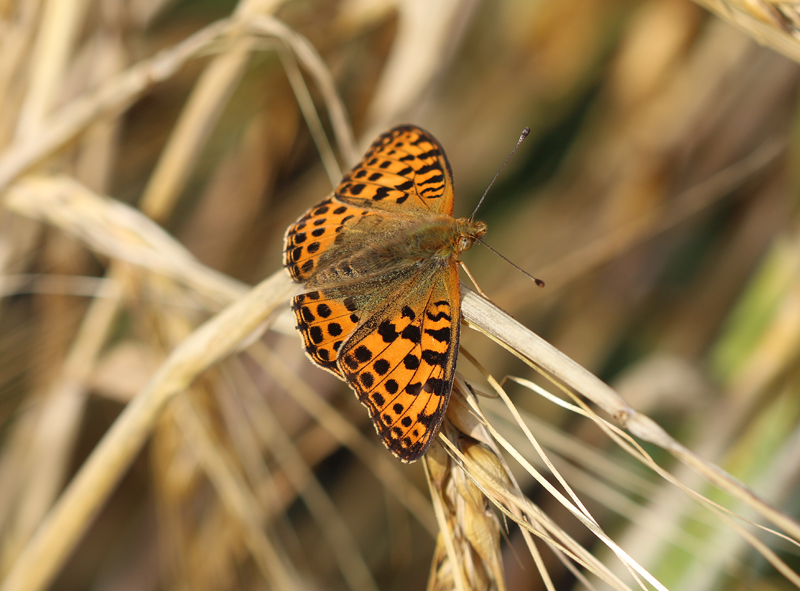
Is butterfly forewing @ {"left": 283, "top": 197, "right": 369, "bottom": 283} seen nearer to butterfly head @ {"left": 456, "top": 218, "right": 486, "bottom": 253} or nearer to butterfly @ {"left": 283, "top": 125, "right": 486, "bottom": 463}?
butterfly @ {"left": 283, "top": 125, "right": 486, "bottom": 463}

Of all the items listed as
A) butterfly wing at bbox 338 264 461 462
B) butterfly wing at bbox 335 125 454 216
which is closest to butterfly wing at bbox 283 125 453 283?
butterfly wing at bbox 335 125 454 216

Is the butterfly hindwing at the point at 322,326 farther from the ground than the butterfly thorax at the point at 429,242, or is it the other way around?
the butterfly thorax at the point at 429,242

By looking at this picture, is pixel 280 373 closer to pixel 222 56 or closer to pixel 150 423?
pixel 150 423

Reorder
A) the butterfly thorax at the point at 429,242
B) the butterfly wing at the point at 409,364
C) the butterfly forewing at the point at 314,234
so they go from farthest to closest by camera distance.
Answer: the butterfly thorax at the point at 429,242 < the butterfly forewing at the point at 314,234 < the butterfly wing at the point at 409,364

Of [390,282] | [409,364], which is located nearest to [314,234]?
[390,282]

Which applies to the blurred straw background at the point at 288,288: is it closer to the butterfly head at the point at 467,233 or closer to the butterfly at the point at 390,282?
the butterfly at the point at 390,282

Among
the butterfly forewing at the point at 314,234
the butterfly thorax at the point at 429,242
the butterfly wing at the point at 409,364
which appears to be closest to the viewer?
the butterfly wing at the point at 409,364

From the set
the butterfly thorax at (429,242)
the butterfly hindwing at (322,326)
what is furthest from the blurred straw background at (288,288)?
the butterfly thorax at (429,242)
